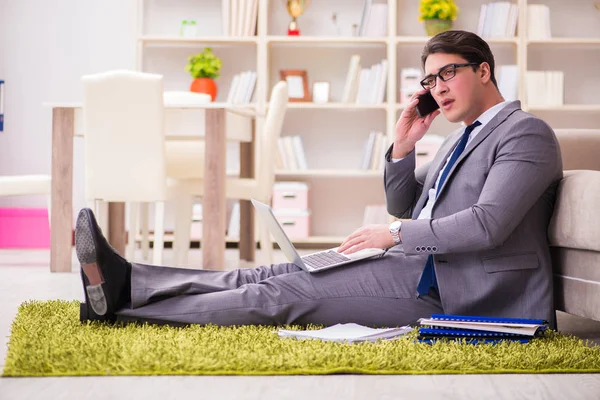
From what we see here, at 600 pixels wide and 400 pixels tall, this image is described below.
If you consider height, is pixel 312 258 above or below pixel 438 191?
below

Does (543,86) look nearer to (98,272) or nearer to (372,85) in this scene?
(372,85)

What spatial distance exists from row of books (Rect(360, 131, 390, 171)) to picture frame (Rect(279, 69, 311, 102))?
0.48 meters

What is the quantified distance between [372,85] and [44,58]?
2130 millimetres

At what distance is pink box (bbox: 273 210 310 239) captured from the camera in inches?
214

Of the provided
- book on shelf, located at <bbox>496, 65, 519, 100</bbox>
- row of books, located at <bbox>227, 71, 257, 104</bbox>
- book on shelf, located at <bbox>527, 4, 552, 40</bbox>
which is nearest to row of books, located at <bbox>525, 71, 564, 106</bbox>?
book on shelf, located at <bbox>496, 65, 519, 100</bbox>

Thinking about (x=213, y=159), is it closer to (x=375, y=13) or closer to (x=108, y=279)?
(x=108, y=279)

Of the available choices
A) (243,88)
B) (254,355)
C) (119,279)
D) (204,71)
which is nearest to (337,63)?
(243,88)

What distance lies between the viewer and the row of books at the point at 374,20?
5.53 meters

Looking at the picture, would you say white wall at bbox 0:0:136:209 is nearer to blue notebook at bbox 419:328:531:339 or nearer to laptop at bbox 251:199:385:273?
laptop at bbox 251:199:385:273

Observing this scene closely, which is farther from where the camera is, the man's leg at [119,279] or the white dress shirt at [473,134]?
the white dress shirt at [473,134]

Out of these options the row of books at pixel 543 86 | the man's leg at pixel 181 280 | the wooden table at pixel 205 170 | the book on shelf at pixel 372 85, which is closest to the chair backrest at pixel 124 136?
the wooden table at pixel 205 170

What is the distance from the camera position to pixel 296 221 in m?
5.45

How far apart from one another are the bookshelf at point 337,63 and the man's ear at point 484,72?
359 cm

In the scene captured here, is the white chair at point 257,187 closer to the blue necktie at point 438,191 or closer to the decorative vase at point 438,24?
the decorative vase at point 438,24
